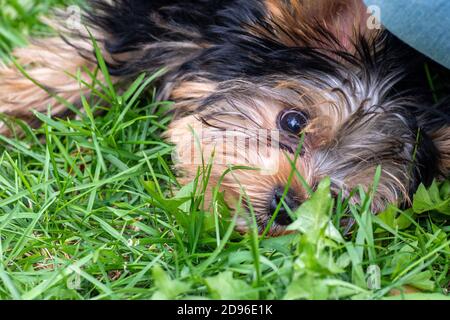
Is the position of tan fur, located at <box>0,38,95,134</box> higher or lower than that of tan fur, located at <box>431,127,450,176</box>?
higher

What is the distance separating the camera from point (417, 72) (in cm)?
310

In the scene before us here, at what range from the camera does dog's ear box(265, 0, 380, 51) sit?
2.91 m

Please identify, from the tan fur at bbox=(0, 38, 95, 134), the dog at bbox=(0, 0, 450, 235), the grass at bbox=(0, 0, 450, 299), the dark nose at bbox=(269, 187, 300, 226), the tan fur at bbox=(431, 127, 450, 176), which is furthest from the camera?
the tan fur at bbox=(0, 38, 95, 134)

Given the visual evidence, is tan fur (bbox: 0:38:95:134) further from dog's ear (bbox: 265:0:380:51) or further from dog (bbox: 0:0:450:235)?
dog's ear (bbox: 265:0:380:51)

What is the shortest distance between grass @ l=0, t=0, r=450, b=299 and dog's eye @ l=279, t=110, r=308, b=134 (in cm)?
37

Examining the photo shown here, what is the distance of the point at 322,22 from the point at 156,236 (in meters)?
1.07

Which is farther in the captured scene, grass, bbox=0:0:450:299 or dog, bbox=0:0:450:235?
dog, bbox=0:0:450:235

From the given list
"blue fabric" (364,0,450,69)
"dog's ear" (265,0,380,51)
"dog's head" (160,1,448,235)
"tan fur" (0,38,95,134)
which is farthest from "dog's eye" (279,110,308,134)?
"tan fur" (0,38,95,134)

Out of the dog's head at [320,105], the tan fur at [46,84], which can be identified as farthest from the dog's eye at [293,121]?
the tan fur at [46,84]

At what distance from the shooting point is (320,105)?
2924 mm

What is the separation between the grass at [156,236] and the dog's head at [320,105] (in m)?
0.15

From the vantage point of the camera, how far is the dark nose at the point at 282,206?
8.76ft

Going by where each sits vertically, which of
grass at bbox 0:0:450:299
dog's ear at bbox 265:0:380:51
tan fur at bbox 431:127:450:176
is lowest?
grass at bbox 0:0:450:299
